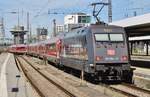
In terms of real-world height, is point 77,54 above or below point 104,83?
above

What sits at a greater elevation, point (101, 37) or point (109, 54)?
point (101, 37)

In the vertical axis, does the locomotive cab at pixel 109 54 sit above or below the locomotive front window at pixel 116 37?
below

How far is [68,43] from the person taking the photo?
28047 millimetres

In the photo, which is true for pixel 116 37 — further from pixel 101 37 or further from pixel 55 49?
pixel 55 49

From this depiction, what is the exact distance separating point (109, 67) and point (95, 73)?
0.78m

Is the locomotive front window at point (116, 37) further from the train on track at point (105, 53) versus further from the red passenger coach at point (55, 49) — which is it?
the red passenger coach at point (55, 49)

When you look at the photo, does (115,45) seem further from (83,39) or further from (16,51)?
(16,51)

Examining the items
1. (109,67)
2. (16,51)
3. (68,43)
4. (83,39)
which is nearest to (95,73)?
(109,67)

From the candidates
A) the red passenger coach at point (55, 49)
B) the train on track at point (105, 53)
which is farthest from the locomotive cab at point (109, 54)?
the red passenger coach at point (55, 49)

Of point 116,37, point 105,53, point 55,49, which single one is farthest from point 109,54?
point 55,49

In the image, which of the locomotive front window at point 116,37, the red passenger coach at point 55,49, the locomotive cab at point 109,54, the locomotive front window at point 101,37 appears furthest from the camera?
the red passenger coach at point 55,49

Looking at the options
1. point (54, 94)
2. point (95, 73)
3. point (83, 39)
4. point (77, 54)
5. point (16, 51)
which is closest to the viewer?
point (54, 94)

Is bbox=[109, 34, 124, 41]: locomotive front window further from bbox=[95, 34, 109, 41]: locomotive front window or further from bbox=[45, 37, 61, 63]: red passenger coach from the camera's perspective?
bbox=[45, 37, 61, 63]: red passenger coach

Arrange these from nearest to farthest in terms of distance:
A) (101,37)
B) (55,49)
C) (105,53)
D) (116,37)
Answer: (105,53)
(101,37)
(116,37)
(55,49)
